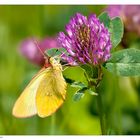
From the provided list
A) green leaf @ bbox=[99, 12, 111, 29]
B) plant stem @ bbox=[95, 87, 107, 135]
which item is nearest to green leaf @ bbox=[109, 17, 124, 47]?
green leaf @ bbox=[99, 12, 111, 29]

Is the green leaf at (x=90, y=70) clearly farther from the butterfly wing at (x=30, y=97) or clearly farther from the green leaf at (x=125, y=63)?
the butterfly wing at (x=30, y=97)

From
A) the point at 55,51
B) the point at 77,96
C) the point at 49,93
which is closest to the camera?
the point at 77,96

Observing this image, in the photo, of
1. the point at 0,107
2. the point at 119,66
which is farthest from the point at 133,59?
the point at 0,107

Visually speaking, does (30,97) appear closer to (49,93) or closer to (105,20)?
(49,93)

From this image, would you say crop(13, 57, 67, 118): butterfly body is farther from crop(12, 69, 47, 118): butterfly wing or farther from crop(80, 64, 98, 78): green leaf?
crop(80, 64, 98, 78): green leaf

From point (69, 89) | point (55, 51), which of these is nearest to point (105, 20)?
point (55, 51)

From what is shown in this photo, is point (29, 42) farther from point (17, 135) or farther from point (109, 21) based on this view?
point (109, 21)
